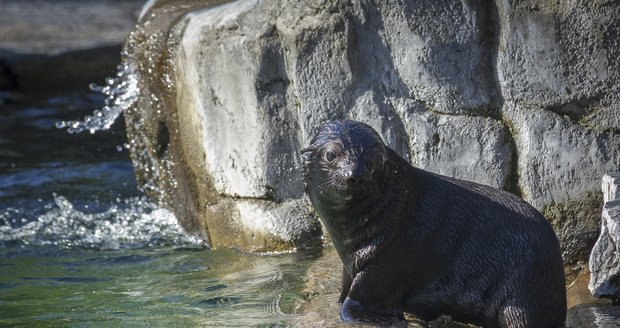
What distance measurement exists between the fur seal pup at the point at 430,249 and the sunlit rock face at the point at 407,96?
3.49ft

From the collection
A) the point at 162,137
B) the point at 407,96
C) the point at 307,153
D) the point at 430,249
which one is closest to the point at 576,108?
the point at 407,96

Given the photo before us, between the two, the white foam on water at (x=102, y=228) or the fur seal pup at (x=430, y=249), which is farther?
the white foam on water at (x=102, y=228)

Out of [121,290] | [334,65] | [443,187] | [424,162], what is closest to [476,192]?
[443,187]

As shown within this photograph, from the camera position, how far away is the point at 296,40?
255 inches

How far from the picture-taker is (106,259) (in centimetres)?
744

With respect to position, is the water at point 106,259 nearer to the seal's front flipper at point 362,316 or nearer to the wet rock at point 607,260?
the seal's front flipper at point 362,316

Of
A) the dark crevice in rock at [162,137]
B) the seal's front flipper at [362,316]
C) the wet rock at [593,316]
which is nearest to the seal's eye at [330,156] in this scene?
the seal's front flipper at [362,316]

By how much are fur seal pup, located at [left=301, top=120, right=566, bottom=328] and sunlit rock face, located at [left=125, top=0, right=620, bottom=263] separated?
1.06 m

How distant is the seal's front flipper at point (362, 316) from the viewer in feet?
16.3

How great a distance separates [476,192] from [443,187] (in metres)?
0.16

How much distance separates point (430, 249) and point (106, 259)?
3.11 metres

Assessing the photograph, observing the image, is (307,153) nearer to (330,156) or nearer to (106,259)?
(330,156)

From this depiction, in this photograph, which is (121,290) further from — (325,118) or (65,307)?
(325,118)

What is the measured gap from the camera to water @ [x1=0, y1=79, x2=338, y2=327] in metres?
5.79
